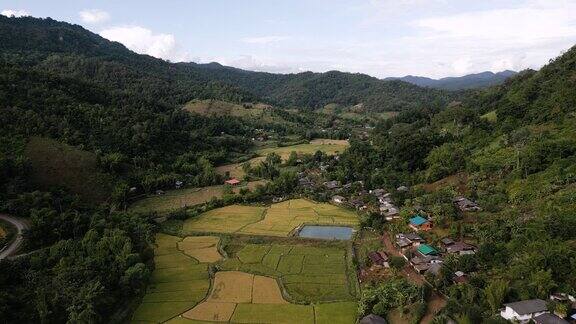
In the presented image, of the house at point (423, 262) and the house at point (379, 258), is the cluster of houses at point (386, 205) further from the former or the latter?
the house at point (423, 262)

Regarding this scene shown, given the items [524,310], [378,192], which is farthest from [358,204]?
[524,310]

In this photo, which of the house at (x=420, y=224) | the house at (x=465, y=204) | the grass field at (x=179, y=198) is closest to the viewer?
the house at (x=420, y=224)

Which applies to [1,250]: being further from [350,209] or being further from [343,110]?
[343,110]

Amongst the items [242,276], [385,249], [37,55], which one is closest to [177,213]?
[242,276]

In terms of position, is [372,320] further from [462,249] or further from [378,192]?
[378,192]

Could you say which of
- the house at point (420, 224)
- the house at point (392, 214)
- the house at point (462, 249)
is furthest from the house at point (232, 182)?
the house at point (462, 249)
